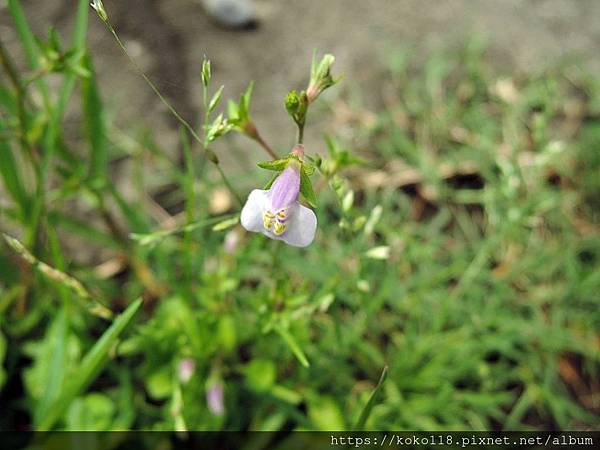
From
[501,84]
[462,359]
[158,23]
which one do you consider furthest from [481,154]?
[158,23]

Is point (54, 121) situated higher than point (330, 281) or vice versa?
point (54, 121)

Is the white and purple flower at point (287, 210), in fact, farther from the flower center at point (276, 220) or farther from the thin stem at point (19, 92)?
the thin stem at point (19, 92)

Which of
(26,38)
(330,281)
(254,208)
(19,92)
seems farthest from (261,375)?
(26,38)

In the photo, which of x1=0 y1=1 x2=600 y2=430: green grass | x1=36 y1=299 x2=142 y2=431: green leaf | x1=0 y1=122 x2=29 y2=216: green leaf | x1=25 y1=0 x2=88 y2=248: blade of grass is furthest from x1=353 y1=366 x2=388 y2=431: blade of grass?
x1=0 y1=122 x2=29 y2=216: green leaf

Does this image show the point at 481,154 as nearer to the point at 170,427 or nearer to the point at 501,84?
the point at 501,84

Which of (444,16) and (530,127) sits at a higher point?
(444,16)

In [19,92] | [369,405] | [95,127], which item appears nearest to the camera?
[369,405]

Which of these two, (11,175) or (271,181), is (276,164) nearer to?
(271,181)
